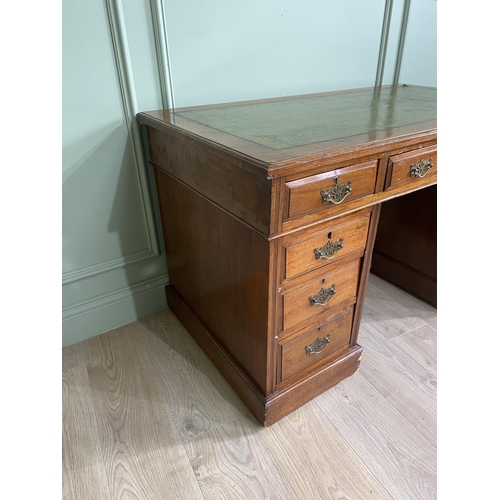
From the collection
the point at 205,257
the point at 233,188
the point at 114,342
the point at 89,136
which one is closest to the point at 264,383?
the point at 205,257

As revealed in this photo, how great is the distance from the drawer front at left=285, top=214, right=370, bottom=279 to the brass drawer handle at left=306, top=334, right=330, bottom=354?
30 cm

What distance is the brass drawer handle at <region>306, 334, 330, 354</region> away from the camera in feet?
4.02

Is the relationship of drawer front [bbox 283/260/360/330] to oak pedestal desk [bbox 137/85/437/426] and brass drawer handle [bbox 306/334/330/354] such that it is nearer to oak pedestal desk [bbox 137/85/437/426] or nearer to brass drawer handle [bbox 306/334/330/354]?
oak pedestal desk [bbox 137/85/437/426]

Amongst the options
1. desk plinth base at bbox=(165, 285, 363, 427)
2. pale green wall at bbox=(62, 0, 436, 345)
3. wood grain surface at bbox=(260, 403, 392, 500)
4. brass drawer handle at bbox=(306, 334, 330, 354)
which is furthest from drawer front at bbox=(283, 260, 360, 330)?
pale green wall at bbox=(62, 0, 436, 345)

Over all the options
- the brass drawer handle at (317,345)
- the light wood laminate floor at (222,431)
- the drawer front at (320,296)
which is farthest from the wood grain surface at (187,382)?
the drawer front at (320,296)

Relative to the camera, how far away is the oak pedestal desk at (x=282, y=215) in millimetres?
906

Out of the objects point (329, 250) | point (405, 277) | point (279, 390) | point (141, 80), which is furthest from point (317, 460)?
point (141, 80)

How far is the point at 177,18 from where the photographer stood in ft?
4.14

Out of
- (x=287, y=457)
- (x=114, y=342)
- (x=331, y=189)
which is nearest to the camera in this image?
(x=331, y=189)

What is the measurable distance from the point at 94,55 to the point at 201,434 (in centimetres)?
125

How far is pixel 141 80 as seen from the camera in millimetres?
1291

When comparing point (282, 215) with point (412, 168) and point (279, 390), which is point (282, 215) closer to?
point (412, 168)

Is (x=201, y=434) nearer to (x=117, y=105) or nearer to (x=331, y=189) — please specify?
(x=331, y=189)

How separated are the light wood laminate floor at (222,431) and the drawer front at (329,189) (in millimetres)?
748
